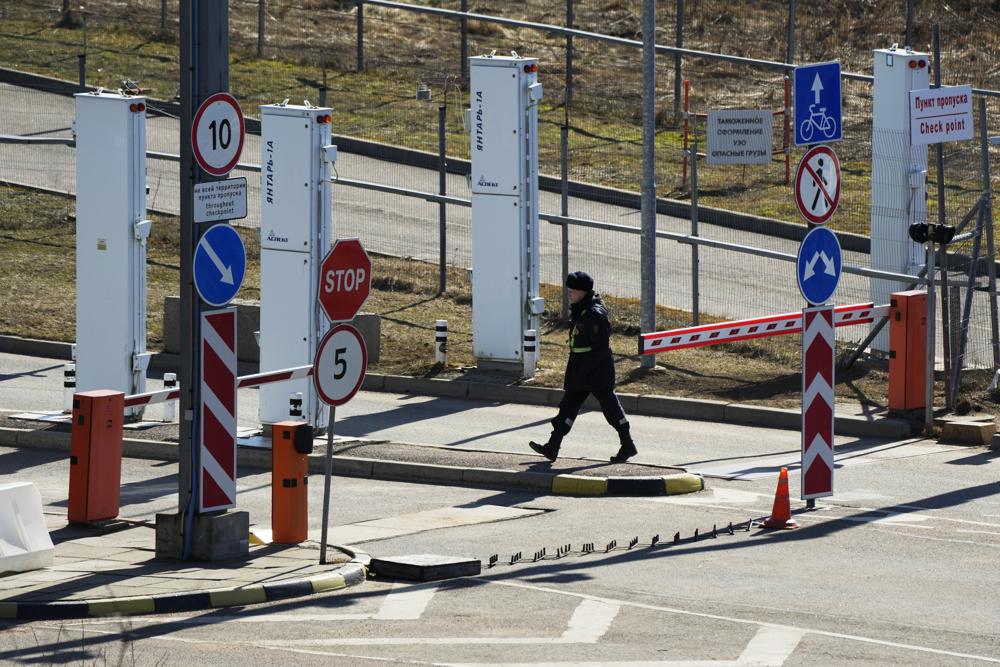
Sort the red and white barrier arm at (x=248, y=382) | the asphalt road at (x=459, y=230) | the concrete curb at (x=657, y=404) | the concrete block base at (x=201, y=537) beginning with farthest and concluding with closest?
the asphalt road at (x=459, y=230)
the concrete curb at (x=657, y=404)
the red and white barrier arm at (x=248, y=382)
the concrete block base at (x=201, y=537)

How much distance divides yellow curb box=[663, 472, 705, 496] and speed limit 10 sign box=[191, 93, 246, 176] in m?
4.90

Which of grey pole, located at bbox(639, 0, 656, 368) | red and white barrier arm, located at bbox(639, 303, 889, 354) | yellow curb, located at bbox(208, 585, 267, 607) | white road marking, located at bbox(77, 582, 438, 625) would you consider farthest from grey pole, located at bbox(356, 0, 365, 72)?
white road marking, located at bbox(77, 582, 438, 625)

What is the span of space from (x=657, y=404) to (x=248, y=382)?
201 inches

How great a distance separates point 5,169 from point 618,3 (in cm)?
1750

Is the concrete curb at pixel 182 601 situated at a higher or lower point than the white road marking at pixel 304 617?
higher

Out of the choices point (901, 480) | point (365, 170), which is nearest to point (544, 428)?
point (901, 480)

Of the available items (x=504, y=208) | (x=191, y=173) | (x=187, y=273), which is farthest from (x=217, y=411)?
(x=504, y=208)

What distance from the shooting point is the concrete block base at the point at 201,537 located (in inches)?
462

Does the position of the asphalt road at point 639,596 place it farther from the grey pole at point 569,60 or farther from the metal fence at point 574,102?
the grey pole at point 569,60

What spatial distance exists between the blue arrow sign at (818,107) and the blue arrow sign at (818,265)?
847 mm

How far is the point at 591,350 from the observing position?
608 inches

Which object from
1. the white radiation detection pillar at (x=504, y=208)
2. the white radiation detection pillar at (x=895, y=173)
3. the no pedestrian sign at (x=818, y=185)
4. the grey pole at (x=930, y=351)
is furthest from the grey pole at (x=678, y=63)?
the no pedestrian sign at (x=818, y=185)

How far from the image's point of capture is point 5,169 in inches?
1110

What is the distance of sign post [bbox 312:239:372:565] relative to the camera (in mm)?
11758
